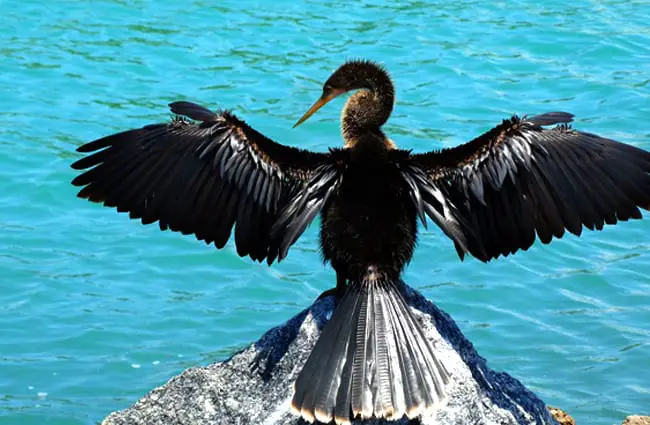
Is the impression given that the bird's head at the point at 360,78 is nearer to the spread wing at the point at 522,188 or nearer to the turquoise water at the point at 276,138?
the spread wing at the point at 522,188

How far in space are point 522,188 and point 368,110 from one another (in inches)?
26.8

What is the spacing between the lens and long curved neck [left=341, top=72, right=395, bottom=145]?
14.3 feet

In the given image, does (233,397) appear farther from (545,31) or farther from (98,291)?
(545,31)

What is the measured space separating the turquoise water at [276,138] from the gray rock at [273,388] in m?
1.85

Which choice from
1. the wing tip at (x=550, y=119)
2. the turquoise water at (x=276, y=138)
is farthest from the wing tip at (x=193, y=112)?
the turquoise water at (x=276, y=138)

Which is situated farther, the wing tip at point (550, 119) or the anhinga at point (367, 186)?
the wing tip at point (550, 119)

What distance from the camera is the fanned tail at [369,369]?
131 inches

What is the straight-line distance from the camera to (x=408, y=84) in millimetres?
9211

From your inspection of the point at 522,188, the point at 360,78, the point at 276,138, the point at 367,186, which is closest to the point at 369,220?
the point at 367,186

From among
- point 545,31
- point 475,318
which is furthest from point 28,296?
point 545,31

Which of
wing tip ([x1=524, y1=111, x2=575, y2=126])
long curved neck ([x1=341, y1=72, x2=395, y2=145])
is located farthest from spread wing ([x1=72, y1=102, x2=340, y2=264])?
wing tip ([x1=524, y1=111, x2=575, y2=126])

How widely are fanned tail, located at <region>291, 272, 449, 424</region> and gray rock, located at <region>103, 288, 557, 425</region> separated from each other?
0.23 m

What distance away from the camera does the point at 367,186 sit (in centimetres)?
398

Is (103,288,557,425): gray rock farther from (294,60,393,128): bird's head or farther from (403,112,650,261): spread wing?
(294,60,393,128): bird's head
